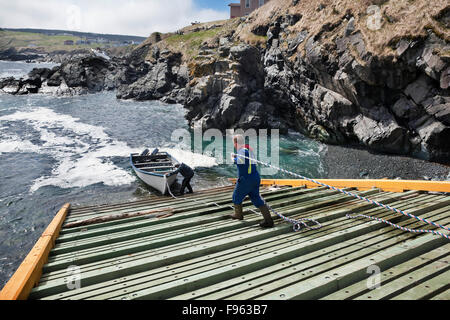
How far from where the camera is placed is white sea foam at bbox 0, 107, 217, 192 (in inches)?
784

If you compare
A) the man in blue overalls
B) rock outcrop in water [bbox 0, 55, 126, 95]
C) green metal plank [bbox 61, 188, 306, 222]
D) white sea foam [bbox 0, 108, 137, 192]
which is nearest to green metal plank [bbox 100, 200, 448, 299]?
the man in blue overalls

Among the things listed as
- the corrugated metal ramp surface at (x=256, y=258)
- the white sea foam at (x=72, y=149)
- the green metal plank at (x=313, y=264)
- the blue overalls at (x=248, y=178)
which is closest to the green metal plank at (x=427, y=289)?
the corrugated metal ramp surface at (x=256, y=258)

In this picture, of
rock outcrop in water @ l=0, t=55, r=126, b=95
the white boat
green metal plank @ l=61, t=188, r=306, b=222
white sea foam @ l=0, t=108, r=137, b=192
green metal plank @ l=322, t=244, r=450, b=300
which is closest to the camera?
green metal plank @ l=322, t=244, r=450, b=300

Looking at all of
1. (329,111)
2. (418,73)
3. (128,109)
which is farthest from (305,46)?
(128,109)

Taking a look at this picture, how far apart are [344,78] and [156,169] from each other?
17807 mm

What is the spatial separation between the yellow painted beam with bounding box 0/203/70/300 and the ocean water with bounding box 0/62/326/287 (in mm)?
5938

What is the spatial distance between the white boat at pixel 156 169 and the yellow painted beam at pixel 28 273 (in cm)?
971

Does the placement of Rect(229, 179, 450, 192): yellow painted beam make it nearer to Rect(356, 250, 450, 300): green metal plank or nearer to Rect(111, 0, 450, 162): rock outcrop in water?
Rect(356, 250, 450, 300): green metal plank

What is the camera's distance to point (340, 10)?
94.8 ft

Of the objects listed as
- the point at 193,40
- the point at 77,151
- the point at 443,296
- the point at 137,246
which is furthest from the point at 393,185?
the point at 193,40

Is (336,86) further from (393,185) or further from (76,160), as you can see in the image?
(76,160)

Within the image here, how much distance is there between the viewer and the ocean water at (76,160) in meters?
14.8

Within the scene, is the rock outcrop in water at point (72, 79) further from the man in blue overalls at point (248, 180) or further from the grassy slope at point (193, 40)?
the man in blue overalls at point (248, 180)

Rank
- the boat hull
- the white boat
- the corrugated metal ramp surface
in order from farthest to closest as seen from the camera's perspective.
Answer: the white boat, the boat hull, the corrugated metal ramp surface
